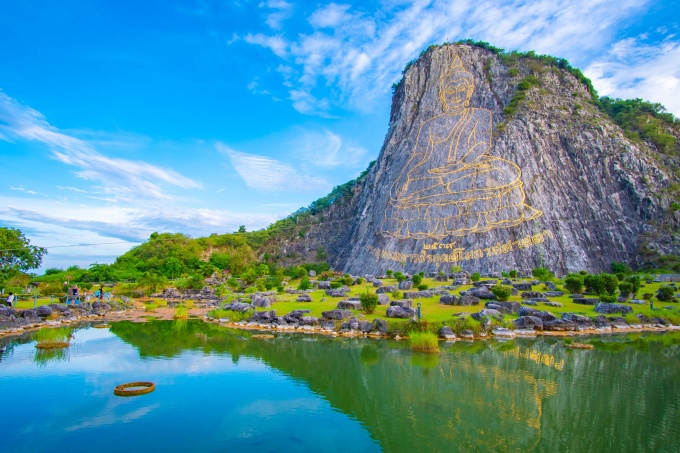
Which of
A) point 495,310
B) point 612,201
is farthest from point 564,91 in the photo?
point 495,310

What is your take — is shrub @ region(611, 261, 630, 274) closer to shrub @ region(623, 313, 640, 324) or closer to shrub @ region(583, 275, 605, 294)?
shrub @ region(583, 275, 605, 294)

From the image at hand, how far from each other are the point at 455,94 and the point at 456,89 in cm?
75

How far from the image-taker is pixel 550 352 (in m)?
16.2

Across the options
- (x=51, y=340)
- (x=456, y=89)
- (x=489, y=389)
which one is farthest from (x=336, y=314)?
(x=456, y=89)

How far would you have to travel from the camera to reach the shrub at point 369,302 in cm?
2155

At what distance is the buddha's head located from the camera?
5712 cm

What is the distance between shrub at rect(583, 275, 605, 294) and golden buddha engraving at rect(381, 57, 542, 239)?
54.6 ft

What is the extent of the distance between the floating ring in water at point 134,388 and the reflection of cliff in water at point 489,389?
410 cm

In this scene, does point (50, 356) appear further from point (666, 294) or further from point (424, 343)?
point (666, 294)

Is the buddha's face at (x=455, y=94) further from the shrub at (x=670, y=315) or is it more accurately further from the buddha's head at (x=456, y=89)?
the shrub at (x=670, y=315)

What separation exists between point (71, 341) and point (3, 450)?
1208cm

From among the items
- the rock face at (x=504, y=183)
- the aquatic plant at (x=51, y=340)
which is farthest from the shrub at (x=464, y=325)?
the rock face at (x=504, y=183)

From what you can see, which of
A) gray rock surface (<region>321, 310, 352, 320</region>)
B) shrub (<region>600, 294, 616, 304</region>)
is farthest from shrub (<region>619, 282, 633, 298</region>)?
gray rock surface (<region>321, 310, 352, 320</region>)

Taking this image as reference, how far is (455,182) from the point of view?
47.9 metres
